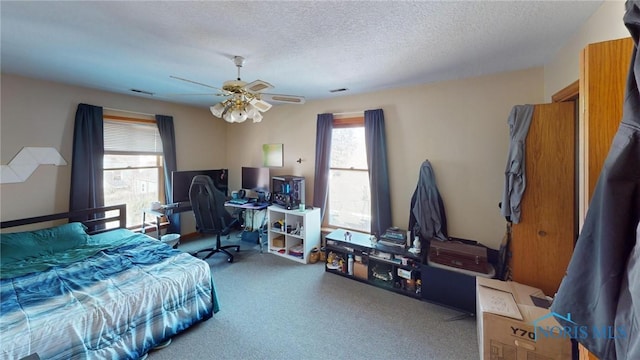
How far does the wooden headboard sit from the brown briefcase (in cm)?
424

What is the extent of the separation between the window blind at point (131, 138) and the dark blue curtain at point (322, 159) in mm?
2731

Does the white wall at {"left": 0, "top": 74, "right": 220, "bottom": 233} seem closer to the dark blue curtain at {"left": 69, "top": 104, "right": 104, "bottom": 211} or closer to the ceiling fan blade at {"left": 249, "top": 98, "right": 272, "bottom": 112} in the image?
the dark blue curtain at {"left": 69, "top": 104, "right": 104, "bottom": 211}

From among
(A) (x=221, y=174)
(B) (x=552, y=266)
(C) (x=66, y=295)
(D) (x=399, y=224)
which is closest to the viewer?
(C) (x=66, y=295)

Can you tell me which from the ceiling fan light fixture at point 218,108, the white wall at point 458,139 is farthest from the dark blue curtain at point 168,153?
the white wall at point 458,139

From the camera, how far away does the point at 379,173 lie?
330cm

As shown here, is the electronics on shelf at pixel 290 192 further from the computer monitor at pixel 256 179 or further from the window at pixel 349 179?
the window at pixel 349 179

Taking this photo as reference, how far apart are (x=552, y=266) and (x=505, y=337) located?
2.53ft

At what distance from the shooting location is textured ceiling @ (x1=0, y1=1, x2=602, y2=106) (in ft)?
4.98

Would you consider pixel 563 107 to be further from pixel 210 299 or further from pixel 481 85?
pixel 210 299

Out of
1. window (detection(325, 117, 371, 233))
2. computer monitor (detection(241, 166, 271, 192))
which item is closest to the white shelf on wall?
window (detection(325, 117, 371, 233))

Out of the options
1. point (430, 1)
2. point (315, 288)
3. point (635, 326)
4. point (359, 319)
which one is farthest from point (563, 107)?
point (315, 288)

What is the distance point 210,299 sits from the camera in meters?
2.30

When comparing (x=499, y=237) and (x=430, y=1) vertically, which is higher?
(x=430, y=1)

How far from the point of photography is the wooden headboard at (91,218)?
2.85 meters
